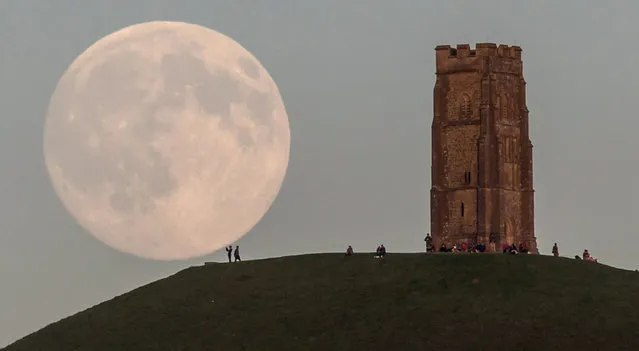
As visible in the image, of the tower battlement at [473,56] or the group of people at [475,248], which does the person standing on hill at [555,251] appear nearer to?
the group of people at [475,248]

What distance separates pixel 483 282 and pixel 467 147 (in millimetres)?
36038

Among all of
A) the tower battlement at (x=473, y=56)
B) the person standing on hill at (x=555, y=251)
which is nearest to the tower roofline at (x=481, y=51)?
the tower battlement at (x=473, y=56)

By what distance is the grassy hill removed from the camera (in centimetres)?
12331

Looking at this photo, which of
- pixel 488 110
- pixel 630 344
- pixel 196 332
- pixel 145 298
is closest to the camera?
pixel 630 344

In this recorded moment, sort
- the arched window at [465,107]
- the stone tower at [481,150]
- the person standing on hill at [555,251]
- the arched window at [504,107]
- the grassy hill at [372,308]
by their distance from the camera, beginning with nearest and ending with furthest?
the grassy hill at [372,308] → the person standing on hill at [555,251] → the stone tower at [481,150] → the arched window at [465,107] → the arched window at [504,107]

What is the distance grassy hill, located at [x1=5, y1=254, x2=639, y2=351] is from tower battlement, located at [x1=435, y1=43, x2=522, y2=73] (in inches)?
1205

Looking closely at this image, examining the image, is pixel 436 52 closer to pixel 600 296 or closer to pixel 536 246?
pixel 536 246

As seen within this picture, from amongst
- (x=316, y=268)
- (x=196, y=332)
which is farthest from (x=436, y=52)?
(x=196, y=332)

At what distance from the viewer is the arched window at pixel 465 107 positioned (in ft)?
543

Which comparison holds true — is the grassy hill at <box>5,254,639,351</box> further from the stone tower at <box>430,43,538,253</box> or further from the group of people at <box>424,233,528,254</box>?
the stone tower at <box>430,43,538,253</box>

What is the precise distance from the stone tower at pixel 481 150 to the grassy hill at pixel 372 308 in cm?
2702

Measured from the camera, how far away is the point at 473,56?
6511 inches

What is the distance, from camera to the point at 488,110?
16425 cm

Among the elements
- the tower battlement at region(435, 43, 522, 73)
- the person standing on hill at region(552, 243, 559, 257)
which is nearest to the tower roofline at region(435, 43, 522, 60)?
the tower battlement at region(435, 43, 522, 73)
